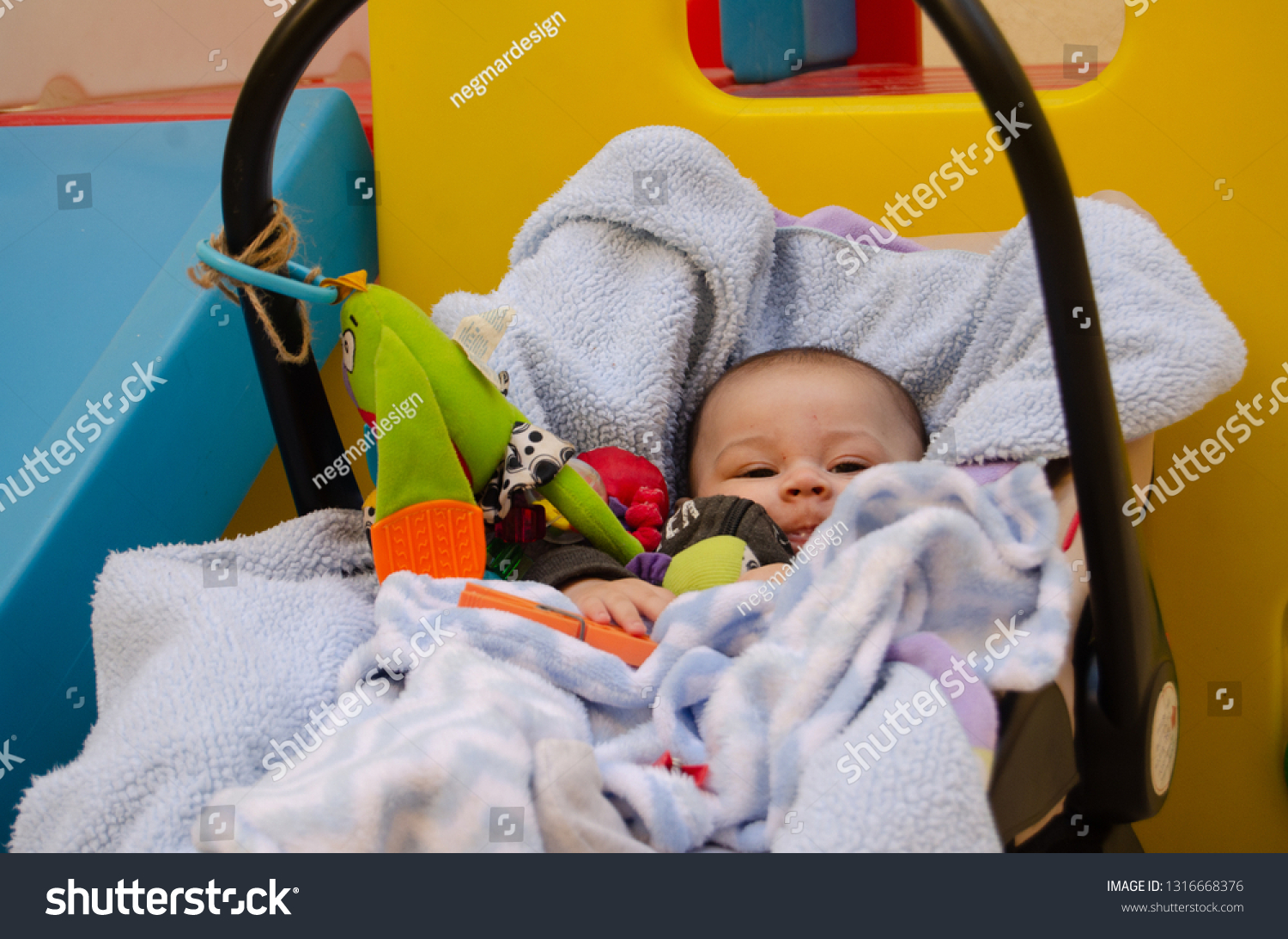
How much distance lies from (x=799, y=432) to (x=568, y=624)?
0.36 meters

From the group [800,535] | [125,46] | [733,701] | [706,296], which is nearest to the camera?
[733,701]

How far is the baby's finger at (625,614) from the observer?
67 cm

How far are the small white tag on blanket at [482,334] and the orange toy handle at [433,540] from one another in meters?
0.10

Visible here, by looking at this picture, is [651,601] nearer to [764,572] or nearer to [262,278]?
[764,572]

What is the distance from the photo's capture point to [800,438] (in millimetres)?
900

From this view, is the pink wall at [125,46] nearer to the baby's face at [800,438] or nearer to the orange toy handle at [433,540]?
the baby's face at [800,438]

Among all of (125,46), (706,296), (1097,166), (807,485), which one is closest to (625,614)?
(807,485)

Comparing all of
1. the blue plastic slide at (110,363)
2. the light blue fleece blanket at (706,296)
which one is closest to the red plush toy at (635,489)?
the light blue fleece blanket at (706,296)

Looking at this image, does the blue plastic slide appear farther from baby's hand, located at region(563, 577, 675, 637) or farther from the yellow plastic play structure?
baby's hand, located at region(563, 577, 675, 637)

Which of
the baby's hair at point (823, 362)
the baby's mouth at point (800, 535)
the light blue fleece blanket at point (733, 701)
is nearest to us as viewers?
the light blue fleece blanket at point (733, 701)

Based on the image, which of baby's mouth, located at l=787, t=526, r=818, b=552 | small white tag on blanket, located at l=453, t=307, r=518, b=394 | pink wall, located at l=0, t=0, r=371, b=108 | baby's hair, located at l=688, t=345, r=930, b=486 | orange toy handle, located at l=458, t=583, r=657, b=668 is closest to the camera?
orange toy handle, located at l=458, t=583, r=657, b=668

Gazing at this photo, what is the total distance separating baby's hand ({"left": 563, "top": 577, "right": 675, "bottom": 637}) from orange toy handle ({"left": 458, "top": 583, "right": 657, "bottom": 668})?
15 millimetres

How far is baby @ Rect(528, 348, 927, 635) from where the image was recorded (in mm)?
864

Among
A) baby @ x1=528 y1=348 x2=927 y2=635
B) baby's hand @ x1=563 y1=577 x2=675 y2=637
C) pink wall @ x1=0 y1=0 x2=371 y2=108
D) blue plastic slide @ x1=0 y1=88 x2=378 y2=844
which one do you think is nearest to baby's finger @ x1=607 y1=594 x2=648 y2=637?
baby's hand @ x1=563 y1=577 x2=675 y2=637
